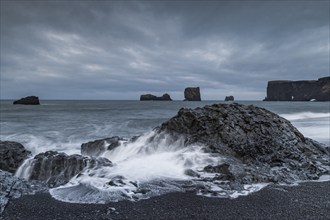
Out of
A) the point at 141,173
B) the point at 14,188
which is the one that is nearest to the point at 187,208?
the point at 141,173

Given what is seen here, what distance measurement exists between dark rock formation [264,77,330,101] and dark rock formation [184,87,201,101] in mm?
59907

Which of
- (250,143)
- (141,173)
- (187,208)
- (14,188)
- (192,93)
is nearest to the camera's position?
(187,208)

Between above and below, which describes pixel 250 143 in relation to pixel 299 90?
below

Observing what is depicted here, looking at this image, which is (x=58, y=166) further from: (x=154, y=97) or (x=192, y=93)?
(x=154, y=97)

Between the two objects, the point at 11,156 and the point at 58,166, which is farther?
the point at 11,156

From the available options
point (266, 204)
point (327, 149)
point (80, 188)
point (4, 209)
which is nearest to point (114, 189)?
point (80, 188)

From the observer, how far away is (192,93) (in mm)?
145625

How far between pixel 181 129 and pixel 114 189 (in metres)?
5.60

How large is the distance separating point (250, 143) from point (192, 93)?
135739 millimetres

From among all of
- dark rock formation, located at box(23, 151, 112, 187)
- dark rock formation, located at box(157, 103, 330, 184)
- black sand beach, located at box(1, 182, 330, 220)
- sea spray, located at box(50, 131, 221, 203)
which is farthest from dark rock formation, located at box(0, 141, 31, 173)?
dark rock formation, located at box(157, 103, 330, 184)

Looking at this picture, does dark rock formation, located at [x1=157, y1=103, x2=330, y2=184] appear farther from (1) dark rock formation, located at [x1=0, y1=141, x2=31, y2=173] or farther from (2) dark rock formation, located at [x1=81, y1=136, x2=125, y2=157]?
(1) dark rock formation, located at [x1=0, y1=141, x2=31, y2=173]

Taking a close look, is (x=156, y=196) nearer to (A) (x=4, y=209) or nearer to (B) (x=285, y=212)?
(B) (x=285, y=212)

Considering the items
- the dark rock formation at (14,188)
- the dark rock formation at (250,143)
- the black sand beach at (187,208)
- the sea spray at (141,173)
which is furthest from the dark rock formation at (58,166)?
the dark rock formation at (250,143)

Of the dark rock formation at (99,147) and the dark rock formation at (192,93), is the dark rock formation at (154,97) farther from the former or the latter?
the dark rock formation at (99,147)
